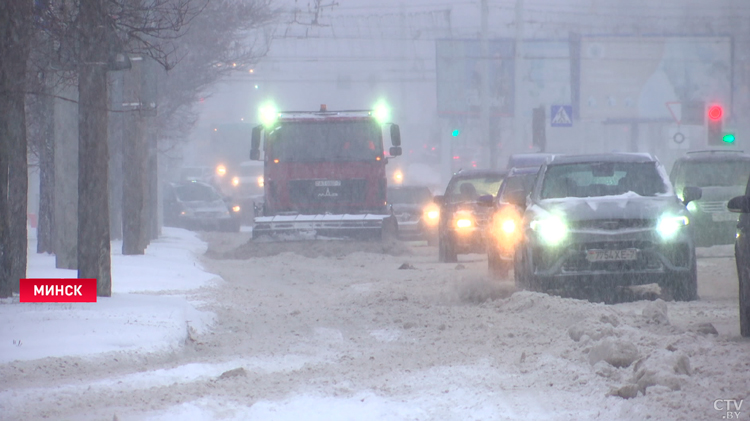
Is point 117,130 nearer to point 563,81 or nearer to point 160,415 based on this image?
point 160,415

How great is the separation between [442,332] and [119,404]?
3.72 metres

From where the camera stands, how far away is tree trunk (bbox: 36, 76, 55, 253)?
18359 mm

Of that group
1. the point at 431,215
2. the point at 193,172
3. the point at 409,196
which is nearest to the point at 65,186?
the point at 431,215

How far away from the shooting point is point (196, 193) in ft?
120

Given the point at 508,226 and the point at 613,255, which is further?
the point at 508,226

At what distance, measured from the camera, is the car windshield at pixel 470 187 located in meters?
18.8

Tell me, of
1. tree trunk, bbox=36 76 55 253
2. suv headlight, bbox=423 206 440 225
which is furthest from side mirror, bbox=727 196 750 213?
suv headlight, bbox=423 206 440 225

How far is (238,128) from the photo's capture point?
181 feet

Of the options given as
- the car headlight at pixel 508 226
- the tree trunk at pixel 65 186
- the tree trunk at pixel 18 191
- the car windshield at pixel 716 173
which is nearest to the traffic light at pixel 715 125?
the car windshield at pixel 716 173

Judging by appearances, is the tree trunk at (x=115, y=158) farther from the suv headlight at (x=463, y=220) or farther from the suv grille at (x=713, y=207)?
the suv grille at (x=713, y=207)

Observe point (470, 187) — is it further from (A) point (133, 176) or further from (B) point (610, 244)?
(B) point (610, 244)

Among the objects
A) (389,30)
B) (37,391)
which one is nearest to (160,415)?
(37,391)

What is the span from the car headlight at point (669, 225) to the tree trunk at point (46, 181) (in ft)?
34.6

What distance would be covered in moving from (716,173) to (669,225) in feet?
28.6
